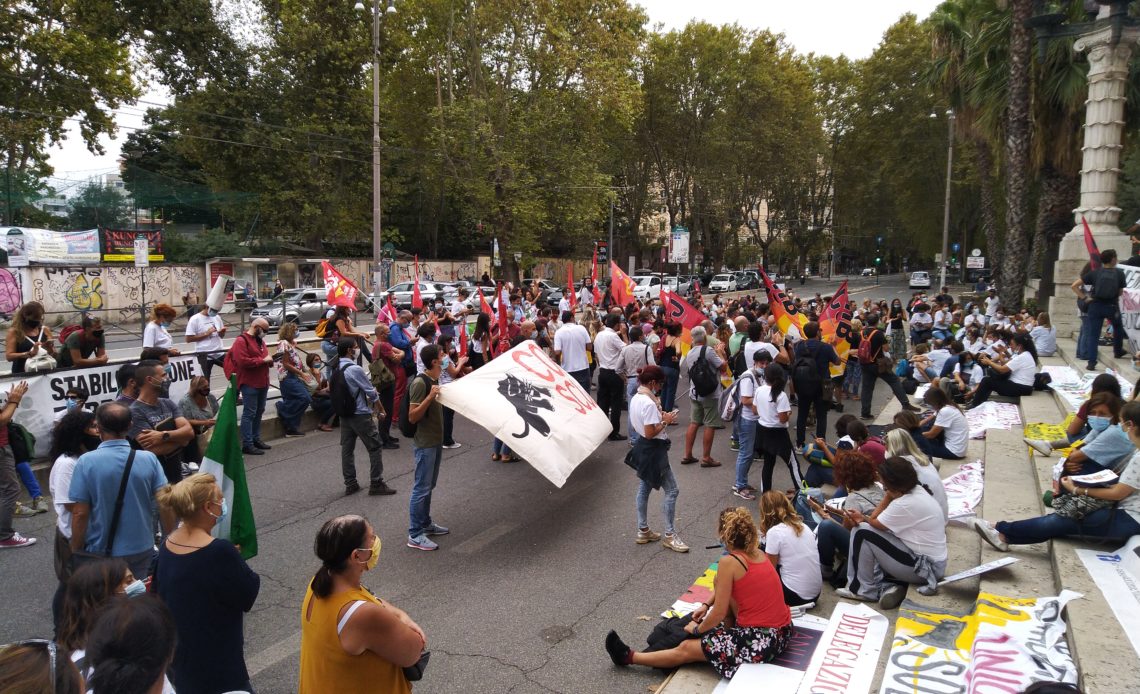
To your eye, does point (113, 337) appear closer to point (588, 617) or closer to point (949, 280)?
point (588, 617)

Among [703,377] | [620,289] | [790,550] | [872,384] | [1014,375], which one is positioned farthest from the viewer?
[620,289]

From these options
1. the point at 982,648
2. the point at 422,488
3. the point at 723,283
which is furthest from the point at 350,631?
the point at 723,283

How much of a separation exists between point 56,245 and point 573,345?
24008 millimetres

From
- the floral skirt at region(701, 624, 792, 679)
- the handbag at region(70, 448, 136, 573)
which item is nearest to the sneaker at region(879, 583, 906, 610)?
the floral skirt at region(701, 624, 792, 679)

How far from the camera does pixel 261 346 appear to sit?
945cm

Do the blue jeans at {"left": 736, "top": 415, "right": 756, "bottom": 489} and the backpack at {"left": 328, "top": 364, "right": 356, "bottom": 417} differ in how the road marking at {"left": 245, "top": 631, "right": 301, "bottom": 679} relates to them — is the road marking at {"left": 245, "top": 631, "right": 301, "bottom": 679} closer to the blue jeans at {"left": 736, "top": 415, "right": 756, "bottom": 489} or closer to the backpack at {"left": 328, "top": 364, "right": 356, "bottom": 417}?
the backpack at {"left": 328, "top": 364, "right": 356, "bottom": 417}

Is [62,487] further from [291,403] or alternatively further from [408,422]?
[291,403]

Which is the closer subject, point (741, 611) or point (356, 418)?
point (741, 611)

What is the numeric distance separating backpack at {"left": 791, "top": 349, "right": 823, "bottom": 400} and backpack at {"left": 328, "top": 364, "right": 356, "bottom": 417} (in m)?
5.54

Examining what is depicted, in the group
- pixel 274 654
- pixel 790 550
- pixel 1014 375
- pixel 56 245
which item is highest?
pixel 56 245

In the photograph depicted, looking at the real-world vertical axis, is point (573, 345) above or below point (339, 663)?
above

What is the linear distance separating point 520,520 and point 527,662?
259 centimetres

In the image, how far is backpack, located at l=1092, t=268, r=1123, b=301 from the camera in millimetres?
10945

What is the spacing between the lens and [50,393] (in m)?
8.11
